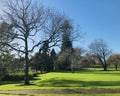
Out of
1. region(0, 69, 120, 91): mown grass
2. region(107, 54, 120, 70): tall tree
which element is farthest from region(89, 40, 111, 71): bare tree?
region(0, 69, 120, 91): mown grass

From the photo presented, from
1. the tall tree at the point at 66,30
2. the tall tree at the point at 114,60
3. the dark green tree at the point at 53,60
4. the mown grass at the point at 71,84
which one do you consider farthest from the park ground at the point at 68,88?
the tall tree at the point at 114,60

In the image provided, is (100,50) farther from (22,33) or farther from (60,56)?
(22,33)

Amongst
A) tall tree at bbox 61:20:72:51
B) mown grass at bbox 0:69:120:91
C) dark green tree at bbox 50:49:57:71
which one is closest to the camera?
mown grass at bbox 0:69:120:91

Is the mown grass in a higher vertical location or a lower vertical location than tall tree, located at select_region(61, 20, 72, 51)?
lower

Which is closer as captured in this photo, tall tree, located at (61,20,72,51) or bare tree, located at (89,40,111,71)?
tall tree, located at (61,20,72,51)

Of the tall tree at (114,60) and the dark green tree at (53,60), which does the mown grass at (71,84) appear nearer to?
the dark green tree at (53,60)

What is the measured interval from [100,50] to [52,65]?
95.6ft

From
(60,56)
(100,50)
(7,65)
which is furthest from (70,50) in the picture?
(7,65)

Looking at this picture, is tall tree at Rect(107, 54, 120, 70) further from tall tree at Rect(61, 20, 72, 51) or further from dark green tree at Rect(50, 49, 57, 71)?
tall tree at Rect(61, 20, 72, 51)

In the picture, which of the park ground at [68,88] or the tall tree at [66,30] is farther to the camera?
the tall tree at [66,30]

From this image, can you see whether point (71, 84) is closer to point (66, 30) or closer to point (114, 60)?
point (66, 30)

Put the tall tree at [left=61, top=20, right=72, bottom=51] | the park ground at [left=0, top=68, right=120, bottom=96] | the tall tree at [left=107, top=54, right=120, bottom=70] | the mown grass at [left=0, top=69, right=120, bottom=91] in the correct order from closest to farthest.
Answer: the park ground at [left=0, top=68, right=120, bottom=96]
the mown grass at [left=0, top=69, right=120, bottom=91]
the tall tree at [left=61, top=20, right=72, bottom=51]
the tall tree at [left=107, top=54, right=120, bottom=70]

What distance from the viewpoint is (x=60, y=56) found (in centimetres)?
10494

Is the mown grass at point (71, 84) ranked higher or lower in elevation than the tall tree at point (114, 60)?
lower
